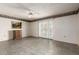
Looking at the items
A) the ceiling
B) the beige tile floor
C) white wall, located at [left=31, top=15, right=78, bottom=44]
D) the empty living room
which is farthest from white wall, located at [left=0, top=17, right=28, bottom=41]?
white wall, located at [left=31, top=15, right=78, bottom=44]

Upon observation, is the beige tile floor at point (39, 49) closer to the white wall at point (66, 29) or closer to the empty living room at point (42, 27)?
the empty living room at point (42, 27)

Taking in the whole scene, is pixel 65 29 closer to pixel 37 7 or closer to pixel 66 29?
pixel 66 29

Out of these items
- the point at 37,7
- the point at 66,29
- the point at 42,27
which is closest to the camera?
the point at 37,7

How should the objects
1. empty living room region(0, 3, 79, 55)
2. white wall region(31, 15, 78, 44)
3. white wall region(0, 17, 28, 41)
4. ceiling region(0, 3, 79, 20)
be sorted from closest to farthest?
1. ceiling region(0, 3, 79, 20)
2. empty living room region(0, 3, 79, 55)
3. white wall region(31, 15, 78, 44)
4. white wall region(0, 17, 28, 41)

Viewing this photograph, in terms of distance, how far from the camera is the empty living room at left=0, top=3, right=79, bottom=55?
15.1ft

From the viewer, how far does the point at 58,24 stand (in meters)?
7.27

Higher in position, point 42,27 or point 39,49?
point 42,27

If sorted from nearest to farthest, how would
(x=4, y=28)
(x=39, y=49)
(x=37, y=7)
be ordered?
(x=39, y=49) < (x=37, y=7) < (x=4, y=28)

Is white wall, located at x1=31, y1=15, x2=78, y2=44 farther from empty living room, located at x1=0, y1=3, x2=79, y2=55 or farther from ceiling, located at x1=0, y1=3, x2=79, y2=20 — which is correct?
ceiling, located at x1=0, y1=3, x2=79, y2=20

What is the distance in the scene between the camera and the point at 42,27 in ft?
31.5

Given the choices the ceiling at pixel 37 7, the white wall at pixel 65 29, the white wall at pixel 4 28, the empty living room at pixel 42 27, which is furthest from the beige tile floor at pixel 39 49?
the ceiling at pixel 37 7

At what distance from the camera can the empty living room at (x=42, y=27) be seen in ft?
15.1

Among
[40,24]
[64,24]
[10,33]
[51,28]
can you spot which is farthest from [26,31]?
[64,24]

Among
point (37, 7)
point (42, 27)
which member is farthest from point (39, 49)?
point (42, 27)
